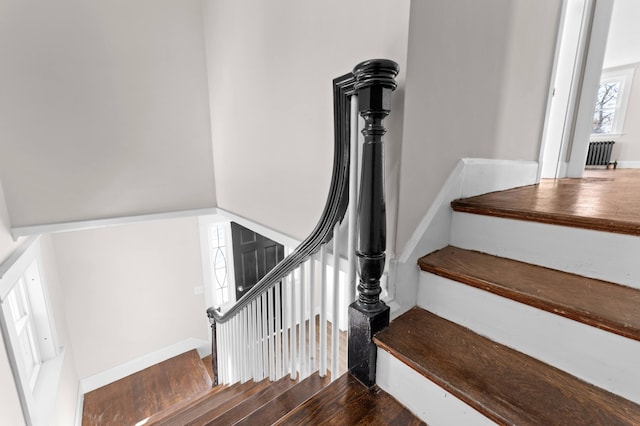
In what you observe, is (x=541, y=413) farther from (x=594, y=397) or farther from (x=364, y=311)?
(x=364, y=311)

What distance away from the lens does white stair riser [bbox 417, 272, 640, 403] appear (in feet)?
2.14

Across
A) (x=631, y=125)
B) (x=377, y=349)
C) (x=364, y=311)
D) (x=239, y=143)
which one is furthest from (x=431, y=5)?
(x=631, y=125)

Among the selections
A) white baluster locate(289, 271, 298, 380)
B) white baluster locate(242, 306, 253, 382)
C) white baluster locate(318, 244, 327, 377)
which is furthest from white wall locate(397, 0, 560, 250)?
white baluster locate(242, 306, 253, 382)

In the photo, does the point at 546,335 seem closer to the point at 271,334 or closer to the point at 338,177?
the point at 338,177

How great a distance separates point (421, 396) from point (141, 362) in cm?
462

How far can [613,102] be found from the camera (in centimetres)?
517

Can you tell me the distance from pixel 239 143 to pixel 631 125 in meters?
7.05

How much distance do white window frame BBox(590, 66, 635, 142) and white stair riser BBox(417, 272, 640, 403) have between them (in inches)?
271

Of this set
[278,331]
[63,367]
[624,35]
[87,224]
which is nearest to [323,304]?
[278,331]

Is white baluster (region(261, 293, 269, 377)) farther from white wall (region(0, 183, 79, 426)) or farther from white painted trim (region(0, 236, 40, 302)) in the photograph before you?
white painted trim (region(0, 236, 40, 302))

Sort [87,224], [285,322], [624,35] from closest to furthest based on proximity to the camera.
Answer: [285,322] → [87,224] → [624,35]

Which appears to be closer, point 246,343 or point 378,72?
point 378,72

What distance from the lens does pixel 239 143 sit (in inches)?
87.5

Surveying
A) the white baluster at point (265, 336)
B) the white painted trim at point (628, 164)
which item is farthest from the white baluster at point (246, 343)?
the white painted trim at point (628, 164)
